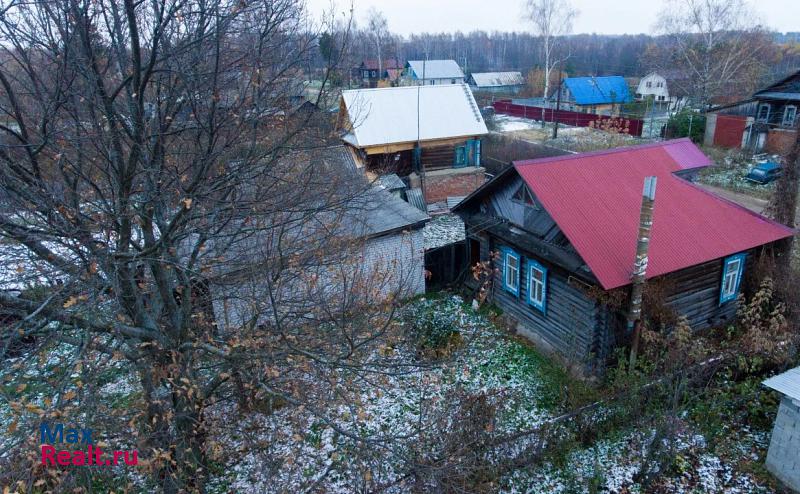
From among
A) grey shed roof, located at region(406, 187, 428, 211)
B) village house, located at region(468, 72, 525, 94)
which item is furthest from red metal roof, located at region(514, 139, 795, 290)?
village house, located at region(468, 72, 525, 94)

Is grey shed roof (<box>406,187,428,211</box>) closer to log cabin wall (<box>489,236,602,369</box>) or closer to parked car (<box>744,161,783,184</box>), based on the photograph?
log cabin wall (<box>489,236,602,369</box>)

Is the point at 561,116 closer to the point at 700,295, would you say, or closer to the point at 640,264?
the point at 700,295

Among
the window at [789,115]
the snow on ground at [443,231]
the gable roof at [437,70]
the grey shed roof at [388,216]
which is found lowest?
the snow on ground at [443,231]

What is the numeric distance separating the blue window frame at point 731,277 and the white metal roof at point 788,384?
3.90m

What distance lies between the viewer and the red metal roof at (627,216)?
1037 centimetres

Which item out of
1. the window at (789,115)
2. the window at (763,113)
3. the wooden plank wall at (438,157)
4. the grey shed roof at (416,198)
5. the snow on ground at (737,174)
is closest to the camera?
the grey shed roof at (416,198)

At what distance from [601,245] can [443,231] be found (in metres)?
9.46

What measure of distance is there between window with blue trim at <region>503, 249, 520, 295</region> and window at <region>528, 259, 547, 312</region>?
478mm

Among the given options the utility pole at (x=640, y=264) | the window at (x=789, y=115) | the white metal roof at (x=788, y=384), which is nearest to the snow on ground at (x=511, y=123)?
the window at (x=789, y=115)

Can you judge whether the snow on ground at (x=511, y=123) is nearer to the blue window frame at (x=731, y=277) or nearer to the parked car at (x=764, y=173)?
the parked car at (x=764, y=173)

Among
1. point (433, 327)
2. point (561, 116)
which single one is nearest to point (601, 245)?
point (433, 327)

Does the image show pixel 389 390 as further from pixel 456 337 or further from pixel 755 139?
pixel 755 139

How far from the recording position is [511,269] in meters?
13.3

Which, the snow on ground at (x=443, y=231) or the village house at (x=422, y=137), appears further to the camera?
the village house at (x=422, y=137)
